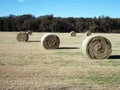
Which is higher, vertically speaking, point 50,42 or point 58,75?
point 50,42

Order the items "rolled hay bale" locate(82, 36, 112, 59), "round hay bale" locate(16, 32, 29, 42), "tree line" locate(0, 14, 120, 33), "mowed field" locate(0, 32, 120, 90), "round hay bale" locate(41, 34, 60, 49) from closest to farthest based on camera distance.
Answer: "mowed field" locate(0, 32, 120, 90) → "rolled hay bale" locate(82, 36, 112, 59) → "round hay bale" locate(41, 34, 60, 49) → "round hay bale" locate(16, 32, 29, 42) → "tree line" locate(0, 14, 120, 33)

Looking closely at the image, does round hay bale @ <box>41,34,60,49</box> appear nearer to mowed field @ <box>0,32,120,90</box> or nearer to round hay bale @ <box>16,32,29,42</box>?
mowed field @ <box>0,32,120,90</box>

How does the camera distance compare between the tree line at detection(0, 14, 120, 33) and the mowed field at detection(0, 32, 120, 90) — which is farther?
the tree line at detection(0, 14, 120, 33)

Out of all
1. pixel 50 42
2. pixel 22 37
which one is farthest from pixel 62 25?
pixel 50 42

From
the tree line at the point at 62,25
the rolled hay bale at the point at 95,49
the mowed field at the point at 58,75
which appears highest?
the tree line at the point at 62,25

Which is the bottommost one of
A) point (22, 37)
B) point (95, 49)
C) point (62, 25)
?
point (95, 49)

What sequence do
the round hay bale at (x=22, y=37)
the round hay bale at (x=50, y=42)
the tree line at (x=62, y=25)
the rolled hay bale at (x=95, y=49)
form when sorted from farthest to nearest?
the tree line at (x=62, y=25) → the round hay bale at (x=22, y=37) → the round hay bale at (x=50, y=42) → the rolled hay bale at (x=95, y=49)

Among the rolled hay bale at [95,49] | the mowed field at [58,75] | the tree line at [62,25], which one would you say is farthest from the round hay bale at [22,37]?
the tree line at [62,25]

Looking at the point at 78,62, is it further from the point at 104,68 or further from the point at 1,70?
the point at 1,70

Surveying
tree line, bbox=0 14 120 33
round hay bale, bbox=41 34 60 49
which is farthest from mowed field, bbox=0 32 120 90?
tree line, bbox=0 14 120 33

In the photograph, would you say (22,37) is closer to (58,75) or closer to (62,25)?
(58,75)

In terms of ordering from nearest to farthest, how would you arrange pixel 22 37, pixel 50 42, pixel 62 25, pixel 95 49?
pixel 95 49 < pixel 50 42 < pixel 22 37 < pixel 62 25

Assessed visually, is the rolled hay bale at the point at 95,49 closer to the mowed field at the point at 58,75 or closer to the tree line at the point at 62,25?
the mowed field at the point at 58,75

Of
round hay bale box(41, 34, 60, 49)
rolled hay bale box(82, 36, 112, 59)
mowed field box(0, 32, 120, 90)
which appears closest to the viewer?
mowed field box(0, 32, 120, 90)
